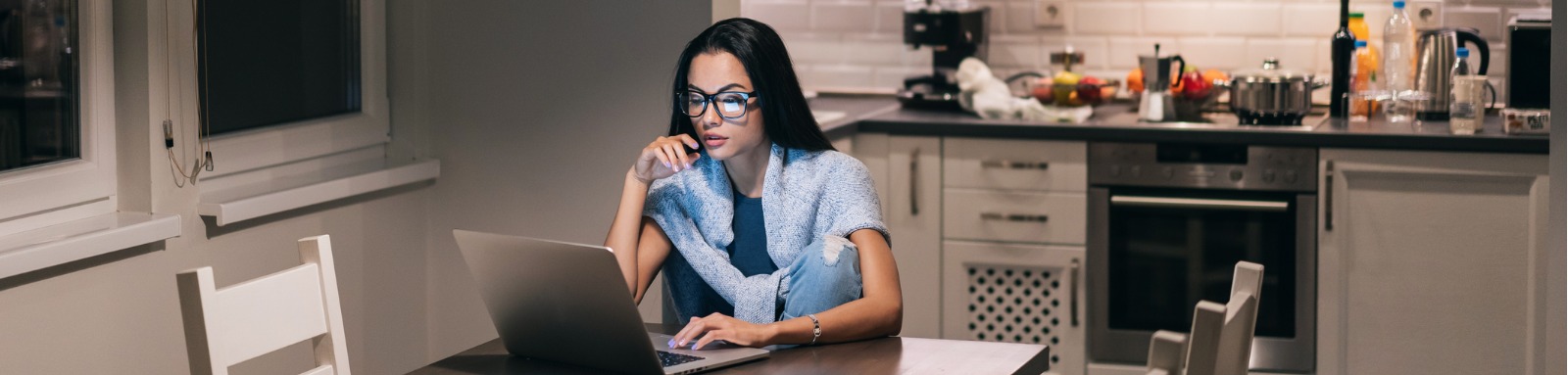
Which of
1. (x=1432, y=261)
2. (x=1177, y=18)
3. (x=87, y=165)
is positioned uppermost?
(x=1177, y=18)

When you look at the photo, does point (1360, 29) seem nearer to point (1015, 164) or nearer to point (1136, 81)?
point (1136, 81)

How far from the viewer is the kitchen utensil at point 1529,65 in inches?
149

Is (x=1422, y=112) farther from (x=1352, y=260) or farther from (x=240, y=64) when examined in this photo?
(x=240, y=64)

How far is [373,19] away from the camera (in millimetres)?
3451

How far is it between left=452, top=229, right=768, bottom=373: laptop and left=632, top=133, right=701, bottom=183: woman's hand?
349mm

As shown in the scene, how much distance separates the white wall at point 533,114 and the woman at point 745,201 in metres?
0.80

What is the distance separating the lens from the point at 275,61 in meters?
3.22

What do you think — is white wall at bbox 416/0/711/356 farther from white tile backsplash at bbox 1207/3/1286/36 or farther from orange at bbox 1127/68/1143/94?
white tile backsplash at bbox 1207/3/1286/36

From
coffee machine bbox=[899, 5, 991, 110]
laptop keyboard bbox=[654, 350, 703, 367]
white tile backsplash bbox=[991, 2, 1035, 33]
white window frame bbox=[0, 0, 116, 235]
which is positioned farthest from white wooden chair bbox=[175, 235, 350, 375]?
white tile backsplash bbox=[991, 2, 1035, 33]

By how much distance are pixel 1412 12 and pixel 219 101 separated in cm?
315

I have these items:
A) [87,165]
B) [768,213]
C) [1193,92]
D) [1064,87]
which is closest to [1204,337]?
[768,213]

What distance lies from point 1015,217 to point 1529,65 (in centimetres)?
131

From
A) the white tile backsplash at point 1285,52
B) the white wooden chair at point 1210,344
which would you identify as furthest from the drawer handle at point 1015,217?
the white wooden chair at point 1210,344

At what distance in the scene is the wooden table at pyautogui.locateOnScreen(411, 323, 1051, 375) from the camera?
2.04 m
